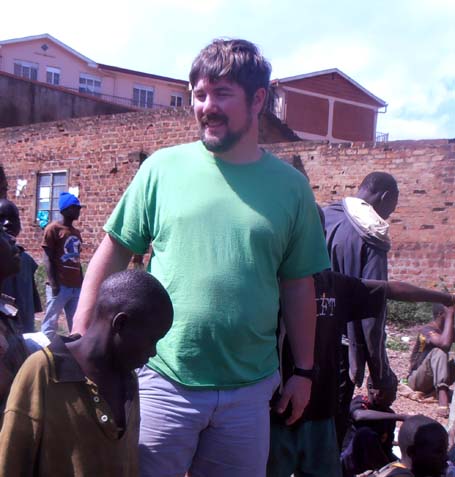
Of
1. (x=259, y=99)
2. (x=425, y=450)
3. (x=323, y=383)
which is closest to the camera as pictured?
(x=259, y=99)

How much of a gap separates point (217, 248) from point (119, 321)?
46 centimetres

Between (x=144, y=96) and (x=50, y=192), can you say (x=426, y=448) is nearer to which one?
(x=50, y=192)

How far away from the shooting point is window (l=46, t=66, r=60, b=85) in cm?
3972

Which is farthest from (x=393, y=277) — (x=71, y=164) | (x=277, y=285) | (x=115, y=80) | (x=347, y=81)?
(x=115, y=80)

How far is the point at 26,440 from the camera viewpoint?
167 cm

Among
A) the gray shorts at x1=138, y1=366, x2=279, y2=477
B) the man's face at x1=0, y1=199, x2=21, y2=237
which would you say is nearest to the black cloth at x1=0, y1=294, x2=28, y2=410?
the gray shorts at x1=138, y1=366, x2=279, y2=477

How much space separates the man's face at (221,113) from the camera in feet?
7.20

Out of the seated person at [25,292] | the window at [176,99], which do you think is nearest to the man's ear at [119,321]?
the seated person at [25,292]

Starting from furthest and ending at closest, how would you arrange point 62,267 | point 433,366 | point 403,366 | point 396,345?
1. point 396,345
2. point 403,366
3. point 62,267
4. point 433,366

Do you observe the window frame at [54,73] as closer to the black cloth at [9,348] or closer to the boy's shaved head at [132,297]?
the black cloth at [9,348]

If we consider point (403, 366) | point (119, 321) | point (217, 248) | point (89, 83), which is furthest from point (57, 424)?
point (89, 83)

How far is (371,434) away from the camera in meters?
3.26

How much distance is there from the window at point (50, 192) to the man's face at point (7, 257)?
13798 millimetres

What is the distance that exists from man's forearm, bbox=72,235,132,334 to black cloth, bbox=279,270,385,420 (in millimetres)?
787
